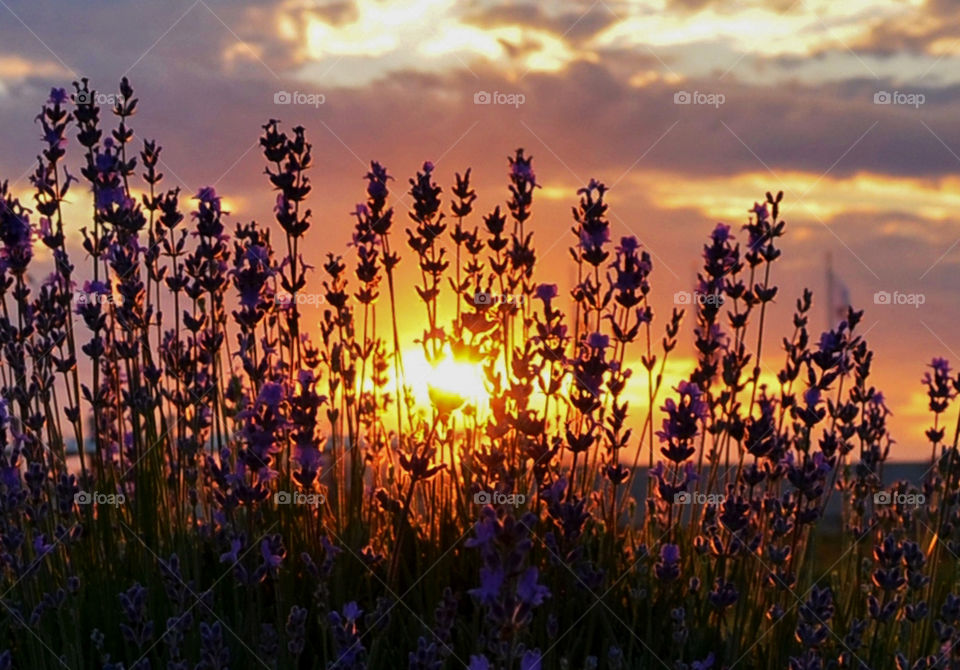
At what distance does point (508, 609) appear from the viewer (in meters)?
2.20

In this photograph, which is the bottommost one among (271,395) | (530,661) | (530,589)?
(530,661)

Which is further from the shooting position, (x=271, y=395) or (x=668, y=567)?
(x=668, y=567)

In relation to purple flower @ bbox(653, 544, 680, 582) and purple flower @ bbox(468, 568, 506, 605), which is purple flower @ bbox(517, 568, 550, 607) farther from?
purple flower @ bbox(653, 544, 680, 582)

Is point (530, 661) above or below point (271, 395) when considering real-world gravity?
below

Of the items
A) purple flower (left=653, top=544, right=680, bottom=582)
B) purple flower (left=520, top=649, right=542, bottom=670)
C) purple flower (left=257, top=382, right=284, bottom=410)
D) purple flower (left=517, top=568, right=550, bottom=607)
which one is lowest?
purple flower (left=520, top=649, right=542, bottom=670)

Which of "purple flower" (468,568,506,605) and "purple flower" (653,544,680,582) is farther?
"purple flower" (653,544,680,582)

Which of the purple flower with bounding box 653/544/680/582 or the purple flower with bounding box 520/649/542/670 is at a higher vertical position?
the purple flower with bounding box 653/544/680/582

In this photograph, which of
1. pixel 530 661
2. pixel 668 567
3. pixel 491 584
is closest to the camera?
pixel 491 584

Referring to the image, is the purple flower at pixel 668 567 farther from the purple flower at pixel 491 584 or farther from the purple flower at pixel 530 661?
the purple flower at pixel 491 584

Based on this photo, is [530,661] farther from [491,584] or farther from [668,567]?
[668,567]

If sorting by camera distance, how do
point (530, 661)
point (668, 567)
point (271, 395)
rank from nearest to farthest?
point (530, 661) → point (271, 395) → point (668, 567)

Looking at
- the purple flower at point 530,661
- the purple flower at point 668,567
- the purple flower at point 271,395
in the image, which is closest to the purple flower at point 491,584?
the purple flower at point 530,661

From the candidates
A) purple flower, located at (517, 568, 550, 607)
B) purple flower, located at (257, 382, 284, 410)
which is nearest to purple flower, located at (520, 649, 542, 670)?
purple flower, located at (517, 568, 550, 607)

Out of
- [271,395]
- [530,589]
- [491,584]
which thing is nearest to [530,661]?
[530,589]
